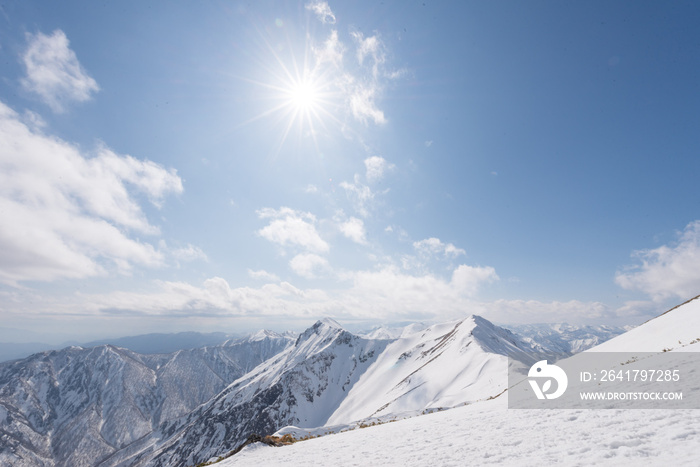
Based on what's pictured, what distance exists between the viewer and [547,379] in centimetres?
1927

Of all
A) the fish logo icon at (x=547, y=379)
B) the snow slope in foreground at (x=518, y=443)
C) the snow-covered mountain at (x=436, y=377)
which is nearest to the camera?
the snow slope in foreground at (x=518, y=443)

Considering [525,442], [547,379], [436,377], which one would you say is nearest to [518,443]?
[525,442]

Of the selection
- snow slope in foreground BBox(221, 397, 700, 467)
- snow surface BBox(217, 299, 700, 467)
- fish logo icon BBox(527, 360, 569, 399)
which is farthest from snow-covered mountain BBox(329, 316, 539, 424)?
snow slope in foreground BBox(221, 397, 700, 467)

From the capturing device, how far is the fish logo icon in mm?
17188

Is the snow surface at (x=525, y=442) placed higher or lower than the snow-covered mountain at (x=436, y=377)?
higher

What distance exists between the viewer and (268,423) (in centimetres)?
17400

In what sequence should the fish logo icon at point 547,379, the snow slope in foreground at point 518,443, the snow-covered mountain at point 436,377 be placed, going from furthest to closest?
the snow-covered mountain at point 436,377, the fish logo icon at point 547,379, the snow slope in foreground at point 518,443

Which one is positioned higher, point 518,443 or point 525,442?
point 525,442

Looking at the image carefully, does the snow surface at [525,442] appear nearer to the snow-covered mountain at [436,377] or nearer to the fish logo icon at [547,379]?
the fish logo icon at [547,379]

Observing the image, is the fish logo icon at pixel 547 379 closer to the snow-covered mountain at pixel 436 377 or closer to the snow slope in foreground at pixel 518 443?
the snow slope in foreground at pixel 518 443

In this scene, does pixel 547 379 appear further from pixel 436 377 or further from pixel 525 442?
pixel 436 377

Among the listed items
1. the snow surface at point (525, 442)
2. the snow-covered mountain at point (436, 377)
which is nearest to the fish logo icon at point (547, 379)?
the snow surface at point (525, 442)

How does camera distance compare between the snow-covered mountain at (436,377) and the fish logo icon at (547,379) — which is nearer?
the fish logo icon at (547,379)

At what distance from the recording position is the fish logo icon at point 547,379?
17188 mm
